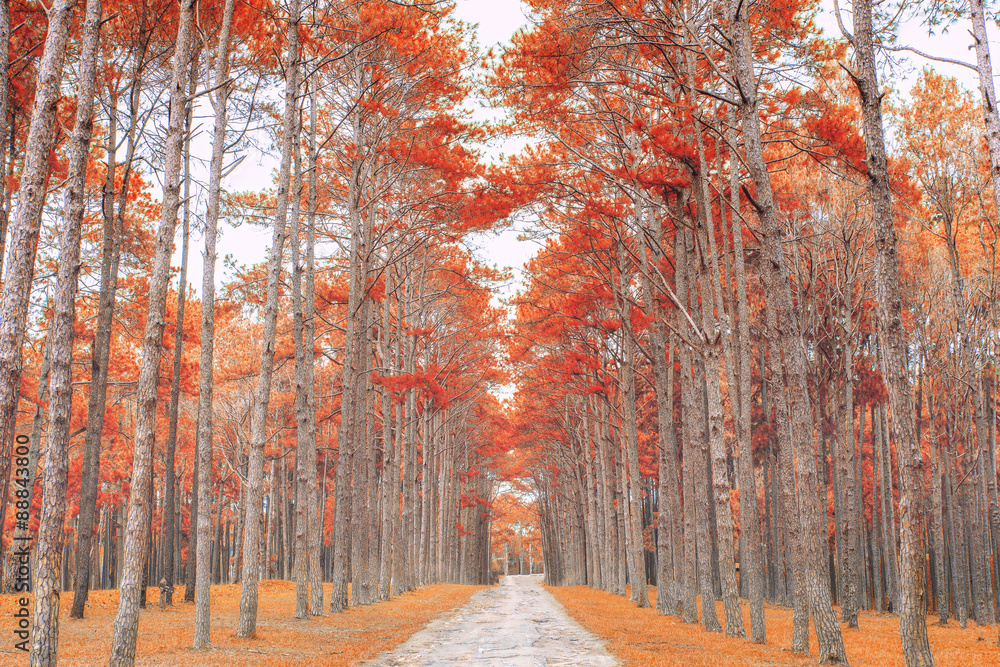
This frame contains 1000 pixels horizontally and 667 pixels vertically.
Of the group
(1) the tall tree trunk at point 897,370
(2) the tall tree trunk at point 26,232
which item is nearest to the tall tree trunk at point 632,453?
(1) the tall tree trunk at point 897,370

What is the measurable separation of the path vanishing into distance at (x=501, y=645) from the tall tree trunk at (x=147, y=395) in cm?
264

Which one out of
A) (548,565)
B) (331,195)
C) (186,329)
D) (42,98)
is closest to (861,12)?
(42,98)

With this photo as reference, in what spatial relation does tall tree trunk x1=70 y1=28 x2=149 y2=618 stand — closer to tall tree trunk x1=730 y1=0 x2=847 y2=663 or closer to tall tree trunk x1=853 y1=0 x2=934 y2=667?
tall tree trunk x1=730 y1=0 x2=847 y2=663

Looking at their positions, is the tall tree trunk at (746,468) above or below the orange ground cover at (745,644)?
above

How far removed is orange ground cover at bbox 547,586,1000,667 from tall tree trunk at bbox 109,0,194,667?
5.14 m

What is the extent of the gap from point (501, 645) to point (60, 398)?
633 cm

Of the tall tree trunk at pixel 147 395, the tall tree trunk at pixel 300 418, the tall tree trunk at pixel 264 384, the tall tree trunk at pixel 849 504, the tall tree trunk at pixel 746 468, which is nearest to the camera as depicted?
the tall tree trunk at pixel 147 395

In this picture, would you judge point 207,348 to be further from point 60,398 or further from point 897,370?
point 897,370

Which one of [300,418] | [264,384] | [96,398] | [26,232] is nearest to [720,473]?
[264,384]

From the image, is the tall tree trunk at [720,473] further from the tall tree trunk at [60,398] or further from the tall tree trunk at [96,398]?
the tall tree trunk at [96,398]

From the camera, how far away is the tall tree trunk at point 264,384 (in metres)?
9.76

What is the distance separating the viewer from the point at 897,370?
22.9 feet

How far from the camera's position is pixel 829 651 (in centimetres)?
767

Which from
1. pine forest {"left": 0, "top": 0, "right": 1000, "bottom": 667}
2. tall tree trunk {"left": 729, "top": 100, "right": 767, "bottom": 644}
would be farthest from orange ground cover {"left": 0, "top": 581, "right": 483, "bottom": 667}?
tall tree trunk {"left": 729, "top": 100, "right": 767, "bottom": 644}
